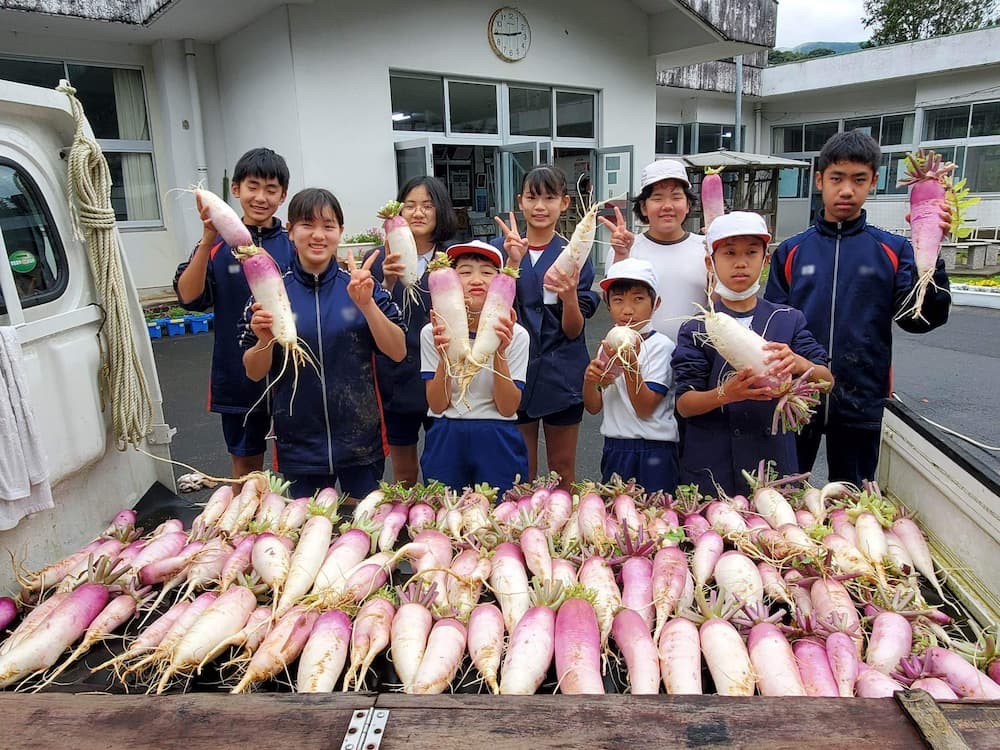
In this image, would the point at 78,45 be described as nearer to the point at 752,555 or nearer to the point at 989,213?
the point at 752,555

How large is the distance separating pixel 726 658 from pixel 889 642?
0.46 m

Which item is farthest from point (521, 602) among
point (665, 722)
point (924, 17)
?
point (924, 17)

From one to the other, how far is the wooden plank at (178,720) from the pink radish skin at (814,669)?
3.46 ft

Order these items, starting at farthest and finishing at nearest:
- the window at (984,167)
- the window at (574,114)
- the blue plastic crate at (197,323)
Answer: the window at (984,167), the window at (574,114), the blue plastic crate at (197,323)

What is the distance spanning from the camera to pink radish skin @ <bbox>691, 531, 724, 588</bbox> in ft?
6.72

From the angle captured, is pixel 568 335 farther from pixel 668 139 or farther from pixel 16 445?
pixel 668 139

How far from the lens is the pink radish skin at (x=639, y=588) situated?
1901mm

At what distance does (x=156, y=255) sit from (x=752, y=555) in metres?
11.2

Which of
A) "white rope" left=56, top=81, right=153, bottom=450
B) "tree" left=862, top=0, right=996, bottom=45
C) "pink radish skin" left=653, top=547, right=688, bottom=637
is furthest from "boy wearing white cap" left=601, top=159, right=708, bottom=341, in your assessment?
"tree" left=862, top=0, right=996, bottom=45

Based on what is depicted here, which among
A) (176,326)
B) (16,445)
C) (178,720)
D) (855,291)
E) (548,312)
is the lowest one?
(176,326)

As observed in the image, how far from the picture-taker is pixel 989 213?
18.9 meters

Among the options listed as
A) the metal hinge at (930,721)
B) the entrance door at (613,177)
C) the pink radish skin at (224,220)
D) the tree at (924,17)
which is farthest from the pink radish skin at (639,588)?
the tree at (924,17)

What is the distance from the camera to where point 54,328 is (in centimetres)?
245

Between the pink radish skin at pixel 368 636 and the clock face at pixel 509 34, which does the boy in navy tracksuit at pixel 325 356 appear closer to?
the pink radish skin at pixel 368 636
